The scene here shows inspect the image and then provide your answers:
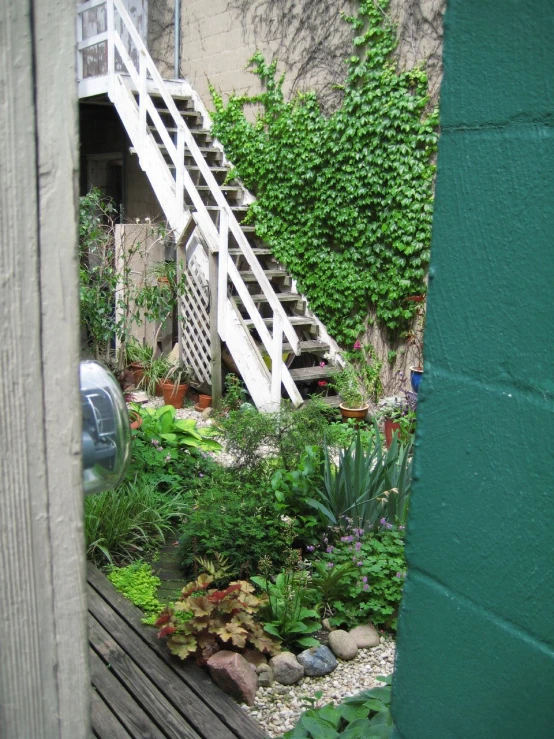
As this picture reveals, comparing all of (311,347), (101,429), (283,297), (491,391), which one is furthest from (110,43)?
(101,429)

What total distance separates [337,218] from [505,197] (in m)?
6.59

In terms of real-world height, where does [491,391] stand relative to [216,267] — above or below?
below

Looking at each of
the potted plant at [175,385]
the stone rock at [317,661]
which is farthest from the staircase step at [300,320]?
the stone rock at [317,661]

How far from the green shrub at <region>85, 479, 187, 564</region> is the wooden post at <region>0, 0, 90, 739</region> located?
3.64m

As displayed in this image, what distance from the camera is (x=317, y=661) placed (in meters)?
3.46

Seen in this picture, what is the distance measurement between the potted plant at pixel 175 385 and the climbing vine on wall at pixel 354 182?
1631 mm

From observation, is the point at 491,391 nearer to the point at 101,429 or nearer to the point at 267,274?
the point at 101,429

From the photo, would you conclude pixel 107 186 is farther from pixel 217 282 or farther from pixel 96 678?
pixel 96 678

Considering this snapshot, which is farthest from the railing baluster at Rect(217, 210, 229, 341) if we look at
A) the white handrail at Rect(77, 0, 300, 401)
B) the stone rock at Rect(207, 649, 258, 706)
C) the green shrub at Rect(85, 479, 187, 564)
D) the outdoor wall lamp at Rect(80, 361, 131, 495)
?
the outdoor wall lamp at Rect(80, 361, 131, 495)

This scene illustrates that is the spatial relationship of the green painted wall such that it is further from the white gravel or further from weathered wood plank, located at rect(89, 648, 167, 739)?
the white gravel

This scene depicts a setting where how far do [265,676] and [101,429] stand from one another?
2.96 m

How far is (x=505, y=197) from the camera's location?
130cm

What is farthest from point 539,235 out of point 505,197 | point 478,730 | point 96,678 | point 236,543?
point 236,543

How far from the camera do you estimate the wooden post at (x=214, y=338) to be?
7.60 metres
